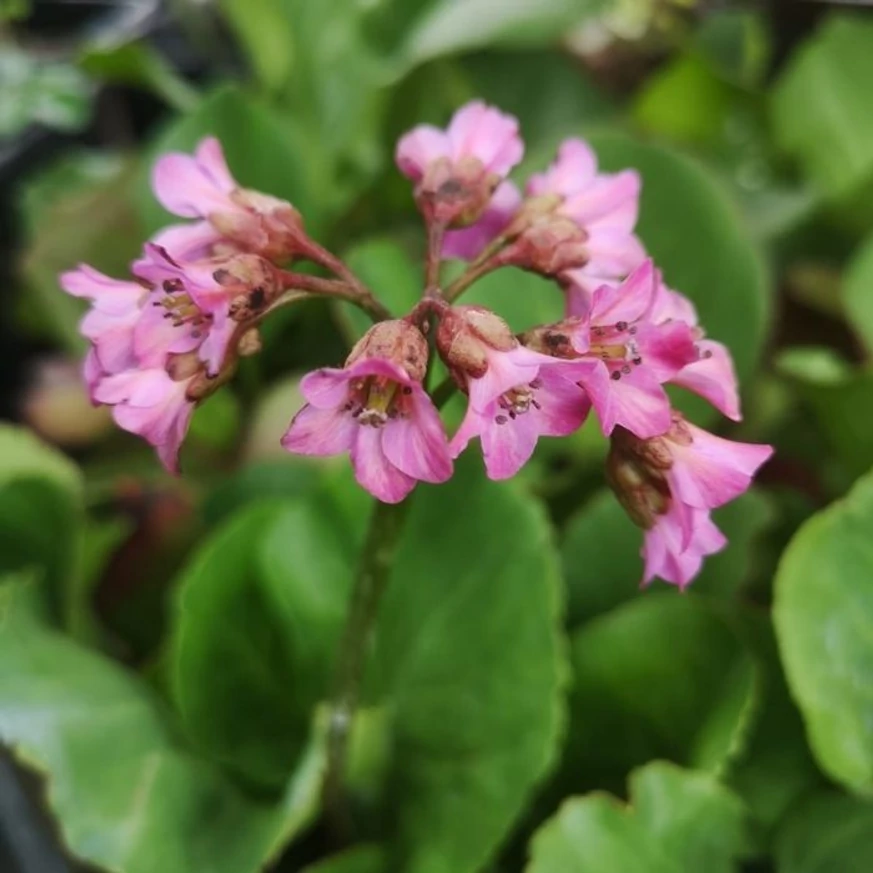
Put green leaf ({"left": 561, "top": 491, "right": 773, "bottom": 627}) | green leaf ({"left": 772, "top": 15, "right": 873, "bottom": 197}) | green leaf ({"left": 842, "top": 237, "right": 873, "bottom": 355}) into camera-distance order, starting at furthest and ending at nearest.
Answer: green leaf ({"left": 772, "top": 15, "right": 873, "bottom": 197}) < green leaf ({"left": 842, "top": 237, "right": 873, "bottom": 355}) < green leaf ({"left": 561, "top": 491, "right": 773, "bottom": 627})

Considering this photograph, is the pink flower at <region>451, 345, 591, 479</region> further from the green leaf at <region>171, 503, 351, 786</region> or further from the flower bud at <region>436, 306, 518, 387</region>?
the green leaf at <region>171, 503, 351, 786</region>

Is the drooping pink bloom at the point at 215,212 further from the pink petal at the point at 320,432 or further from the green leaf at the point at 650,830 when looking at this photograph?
the green leaf at the point at 650,830

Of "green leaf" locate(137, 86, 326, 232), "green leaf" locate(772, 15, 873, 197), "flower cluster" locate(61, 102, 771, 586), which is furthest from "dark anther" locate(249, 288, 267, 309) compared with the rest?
"green leaf" locate(772, 15, 873, 197)

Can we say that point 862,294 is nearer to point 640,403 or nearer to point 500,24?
point 500,24

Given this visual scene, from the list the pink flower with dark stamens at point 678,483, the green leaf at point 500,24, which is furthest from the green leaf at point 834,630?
the green leaf at point 500,24

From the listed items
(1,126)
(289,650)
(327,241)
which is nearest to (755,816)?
(289,650)

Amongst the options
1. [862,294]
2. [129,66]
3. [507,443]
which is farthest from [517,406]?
[129,66]

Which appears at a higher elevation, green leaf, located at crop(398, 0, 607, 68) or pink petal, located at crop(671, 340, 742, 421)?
pink petal, located at crop(671, 340, 742, 421)

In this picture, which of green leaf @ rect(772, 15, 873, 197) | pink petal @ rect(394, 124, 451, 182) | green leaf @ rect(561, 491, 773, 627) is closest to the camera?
pink petal @ rect(394, 124, 451, 182)
